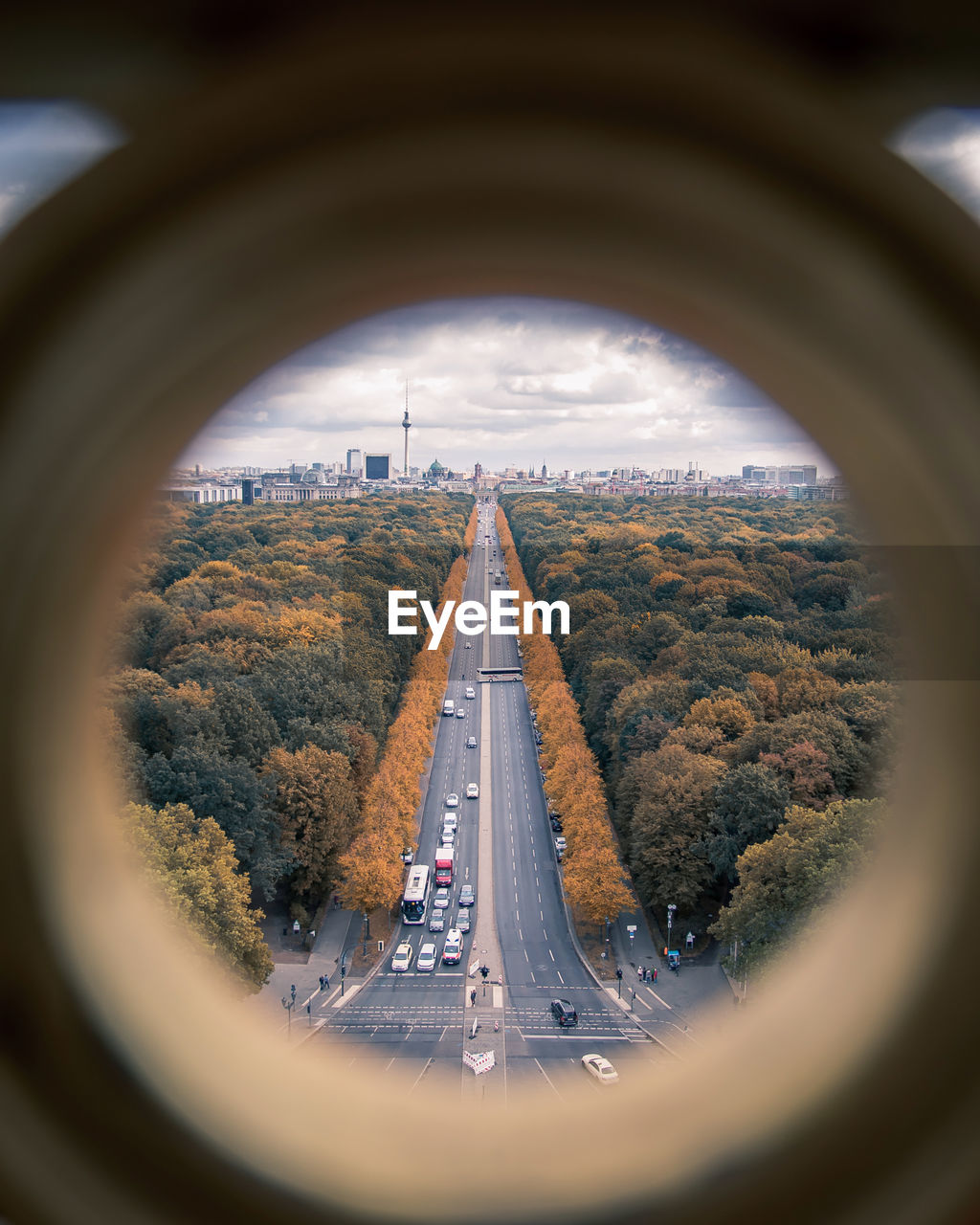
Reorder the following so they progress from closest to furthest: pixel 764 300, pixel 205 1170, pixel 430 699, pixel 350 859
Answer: pixel 205 1170 → pixel 764 300 → pixel 350 859 → pixel 430 699

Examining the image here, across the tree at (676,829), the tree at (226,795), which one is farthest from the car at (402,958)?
the tree at (676,829)

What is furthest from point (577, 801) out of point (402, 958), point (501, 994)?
point (402, 958)

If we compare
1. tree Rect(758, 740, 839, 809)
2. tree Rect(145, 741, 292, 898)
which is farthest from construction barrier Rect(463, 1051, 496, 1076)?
tree Rect(758, 740, 839, 809)

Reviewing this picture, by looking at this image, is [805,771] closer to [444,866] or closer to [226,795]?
[444,866]

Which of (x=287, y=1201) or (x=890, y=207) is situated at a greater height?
(x=890, y=207)

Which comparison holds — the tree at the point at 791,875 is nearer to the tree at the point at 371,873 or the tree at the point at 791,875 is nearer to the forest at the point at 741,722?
the forest at the point at 741,722

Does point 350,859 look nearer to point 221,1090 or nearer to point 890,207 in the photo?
point 221,1090

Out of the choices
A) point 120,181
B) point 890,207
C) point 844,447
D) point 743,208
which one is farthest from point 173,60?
point 844,447
